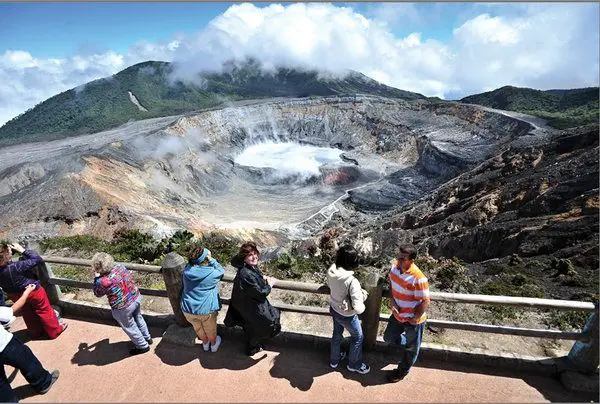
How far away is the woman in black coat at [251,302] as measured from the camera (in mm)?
4684

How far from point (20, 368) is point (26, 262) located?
5.38 ft

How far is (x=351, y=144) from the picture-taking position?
6694 cm

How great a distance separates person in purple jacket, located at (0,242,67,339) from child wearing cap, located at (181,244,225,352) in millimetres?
2594

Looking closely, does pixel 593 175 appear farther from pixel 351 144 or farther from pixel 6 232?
pixel 351 144

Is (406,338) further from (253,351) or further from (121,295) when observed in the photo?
(121,295)

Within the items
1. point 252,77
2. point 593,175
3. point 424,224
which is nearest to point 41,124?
point 252,77

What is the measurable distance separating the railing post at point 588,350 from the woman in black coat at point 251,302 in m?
4.00

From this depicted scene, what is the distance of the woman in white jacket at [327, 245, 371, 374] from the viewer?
14.5 ft

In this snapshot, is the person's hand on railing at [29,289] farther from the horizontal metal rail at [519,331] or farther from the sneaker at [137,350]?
the horizontal metal rail at [519,331]

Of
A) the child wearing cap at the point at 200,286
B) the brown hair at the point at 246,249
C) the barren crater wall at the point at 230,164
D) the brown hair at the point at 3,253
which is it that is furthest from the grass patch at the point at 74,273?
the barren crater wall at the point at 230,164

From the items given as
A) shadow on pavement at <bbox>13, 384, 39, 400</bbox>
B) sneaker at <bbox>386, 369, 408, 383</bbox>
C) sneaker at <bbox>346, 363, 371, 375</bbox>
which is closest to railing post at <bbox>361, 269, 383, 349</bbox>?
sneaker at <bbox>346, 363, 371, 375</bbox>

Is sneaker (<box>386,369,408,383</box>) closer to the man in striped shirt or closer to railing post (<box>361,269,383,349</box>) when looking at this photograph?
the man in striped shirt

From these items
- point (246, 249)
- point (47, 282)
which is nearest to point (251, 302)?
point (246, 249)

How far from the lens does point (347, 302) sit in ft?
15.0
